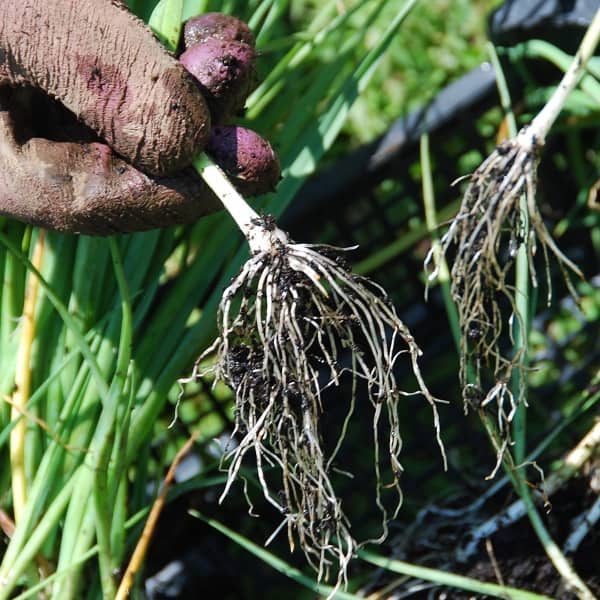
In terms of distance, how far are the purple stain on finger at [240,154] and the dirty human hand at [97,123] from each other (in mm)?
22

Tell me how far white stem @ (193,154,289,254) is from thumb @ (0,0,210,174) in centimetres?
3

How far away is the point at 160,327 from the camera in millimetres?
976

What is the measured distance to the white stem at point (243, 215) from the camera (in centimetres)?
73

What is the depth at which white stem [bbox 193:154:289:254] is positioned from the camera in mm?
726

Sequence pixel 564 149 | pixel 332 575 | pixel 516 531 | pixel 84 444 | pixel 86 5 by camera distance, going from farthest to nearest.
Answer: pixel 564 149 < pixel 332 575 < pixel 516 531 < pixel 84 444 < pixel 86 5

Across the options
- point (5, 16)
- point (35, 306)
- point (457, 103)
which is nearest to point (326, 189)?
point (457, 103)

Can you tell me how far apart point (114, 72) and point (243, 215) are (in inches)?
5.8

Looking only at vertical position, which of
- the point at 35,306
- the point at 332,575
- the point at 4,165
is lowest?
the point at 332,575

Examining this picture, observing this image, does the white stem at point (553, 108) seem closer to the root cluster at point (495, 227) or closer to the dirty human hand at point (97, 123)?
the root cluster at point (495, 227)

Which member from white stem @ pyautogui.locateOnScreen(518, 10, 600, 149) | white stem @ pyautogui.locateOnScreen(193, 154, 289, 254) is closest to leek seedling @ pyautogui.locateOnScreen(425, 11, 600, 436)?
white stem @ pyautogui.locateOnScreen(518, 10, 600, 149)

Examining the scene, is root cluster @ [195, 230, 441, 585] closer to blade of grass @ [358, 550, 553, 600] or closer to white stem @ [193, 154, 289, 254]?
white stem @ [193, 154, 289, 254]

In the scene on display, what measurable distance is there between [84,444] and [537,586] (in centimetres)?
49

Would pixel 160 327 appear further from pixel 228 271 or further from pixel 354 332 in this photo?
pixel 354 332

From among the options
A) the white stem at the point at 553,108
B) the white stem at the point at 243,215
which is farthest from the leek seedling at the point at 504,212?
the white stem at the point at 243,215
